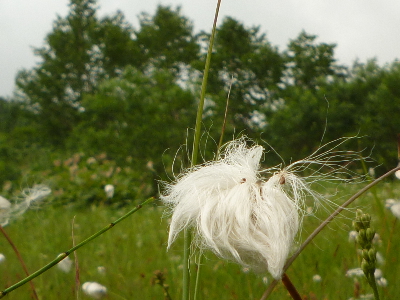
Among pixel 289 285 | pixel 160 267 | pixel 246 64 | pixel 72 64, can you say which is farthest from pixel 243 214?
pixel 72 64

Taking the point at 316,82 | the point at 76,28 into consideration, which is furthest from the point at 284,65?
the point at 76,28

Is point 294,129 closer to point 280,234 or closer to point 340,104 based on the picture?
point 340,104

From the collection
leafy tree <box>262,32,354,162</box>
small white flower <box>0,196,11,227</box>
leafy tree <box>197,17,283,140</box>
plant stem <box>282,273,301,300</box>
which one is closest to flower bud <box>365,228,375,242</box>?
plant stem <box>282,273,301,300</box>

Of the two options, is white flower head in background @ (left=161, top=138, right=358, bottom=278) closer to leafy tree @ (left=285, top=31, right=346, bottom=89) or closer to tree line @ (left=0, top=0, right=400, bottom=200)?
tree line @ (left=0, top=0, right=400, bottom=200)

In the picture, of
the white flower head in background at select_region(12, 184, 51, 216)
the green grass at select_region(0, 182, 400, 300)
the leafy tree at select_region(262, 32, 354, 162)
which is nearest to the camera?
the white flower head in background at select_region(12, 184, 51, 216)

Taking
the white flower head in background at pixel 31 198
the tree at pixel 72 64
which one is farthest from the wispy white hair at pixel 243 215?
the tree at pixel 72 64

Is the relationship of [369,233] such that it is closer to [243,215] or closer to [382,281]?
[243,215]
